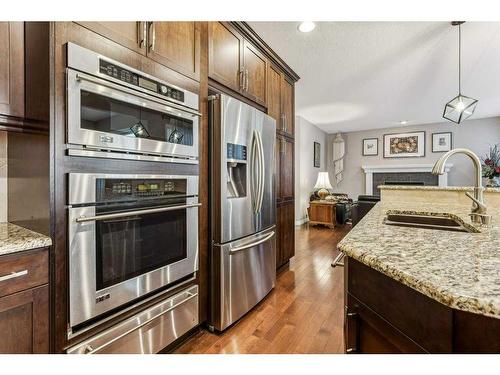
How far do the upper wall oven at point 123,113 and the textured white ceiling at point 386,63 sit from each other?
1.38 m

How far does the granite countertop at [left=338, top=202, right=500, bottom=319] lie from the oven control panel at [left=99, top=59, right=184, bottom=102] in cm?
122

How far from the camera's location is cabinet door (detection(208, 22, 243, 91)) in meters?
1.84

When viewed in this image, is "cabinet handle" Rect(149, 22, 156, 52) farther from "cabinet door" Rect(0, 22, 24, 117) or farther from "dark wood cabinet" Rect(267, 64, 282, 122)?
"dark wood cabinet" Rect(267, 64, 282, 122)

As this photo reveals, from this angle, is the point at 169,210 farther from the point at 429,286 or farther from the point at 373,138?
the point at 373,138

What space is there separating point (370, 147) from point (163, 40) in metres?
7.26

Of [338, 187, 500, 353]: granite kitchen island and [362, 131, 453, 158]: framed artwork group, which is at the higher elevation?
[362, 131, 453, 158]: framed artwork group

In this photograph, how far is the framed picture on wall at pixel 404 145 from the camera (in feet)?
22.4

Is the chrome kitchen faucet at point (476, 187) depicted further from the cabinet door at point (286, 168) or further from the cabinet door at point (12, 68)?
the cabinet door at point (12, 68)

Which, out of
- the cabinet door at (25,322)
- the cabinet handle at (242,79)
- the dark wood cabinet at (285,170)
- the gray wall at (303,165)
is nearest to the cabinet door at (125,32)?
the cabinet handle at (242,79)

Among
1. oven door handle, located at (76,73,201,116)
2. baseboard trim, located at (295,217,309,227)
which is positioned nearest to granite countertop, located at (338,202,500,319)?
oven door handle, located at (76,73,201,116)

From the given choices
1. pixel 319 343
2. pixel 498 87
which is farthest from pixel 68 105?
pixel 498 87

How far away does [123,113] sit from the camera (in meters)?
1.25

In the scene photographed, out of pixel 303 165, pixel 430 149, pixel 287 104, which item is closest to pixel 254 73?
pixel 287 104
